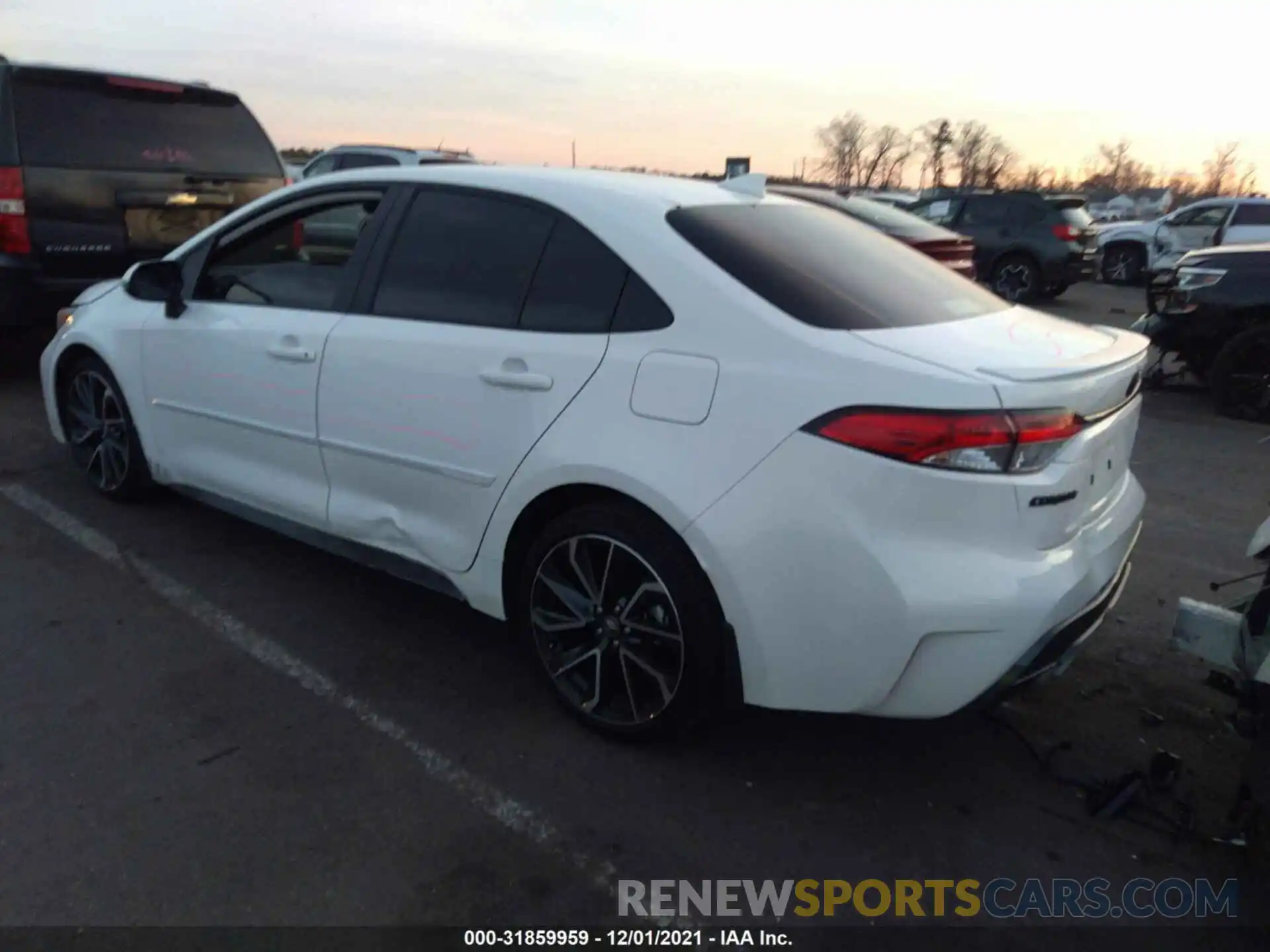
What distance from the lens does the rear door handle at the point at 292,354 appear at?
12.0 feet

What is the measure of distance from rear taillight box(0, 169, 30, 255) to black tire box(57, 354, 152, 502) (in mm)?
1859

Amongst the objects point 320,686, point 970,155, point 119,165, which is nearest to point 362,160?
point 119,165

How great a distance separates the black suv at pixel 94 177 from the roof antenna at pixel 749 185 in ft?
15.5

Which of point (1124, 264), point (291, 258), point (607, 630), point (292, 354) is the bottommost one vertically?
point (1124, 264)

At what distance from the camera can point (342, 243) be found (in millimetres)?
3793

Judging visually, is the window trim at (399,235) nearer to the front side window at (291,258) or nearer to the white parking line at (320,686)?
the front side window at (291,258)

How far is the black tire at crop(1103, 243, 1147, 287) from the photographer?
18859 mm

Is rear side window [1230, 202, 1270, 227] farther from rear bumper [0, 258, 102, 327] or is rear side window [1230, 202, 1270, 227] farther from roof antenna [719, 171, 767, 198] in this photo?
rear bumper [0, 258, 102, 327]

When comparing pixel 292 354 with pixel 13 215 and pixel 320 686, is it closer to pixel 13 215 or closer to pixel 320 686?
pixel 320 686

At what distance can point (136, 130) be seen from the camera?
264 inches

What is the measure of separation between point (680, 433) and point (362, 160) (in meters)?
11.5

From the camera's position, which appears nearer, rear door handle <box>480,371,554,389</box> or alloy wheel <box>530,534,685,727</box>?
alloy wheel <box>530,534,685,727</box>

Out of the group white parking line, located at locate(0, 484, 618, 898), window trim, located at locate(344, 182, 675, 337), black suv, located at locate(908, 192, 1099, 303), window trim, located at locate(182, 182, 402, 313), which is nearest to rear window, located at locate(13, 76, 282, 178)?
white parking line, located at locate(0, 484, 618, 898)

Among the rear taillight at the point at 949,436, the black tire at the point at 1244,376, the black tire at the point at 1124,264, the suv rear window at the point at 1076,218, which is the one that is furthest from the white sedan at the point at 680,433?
the black tire at the point at 1124,264
